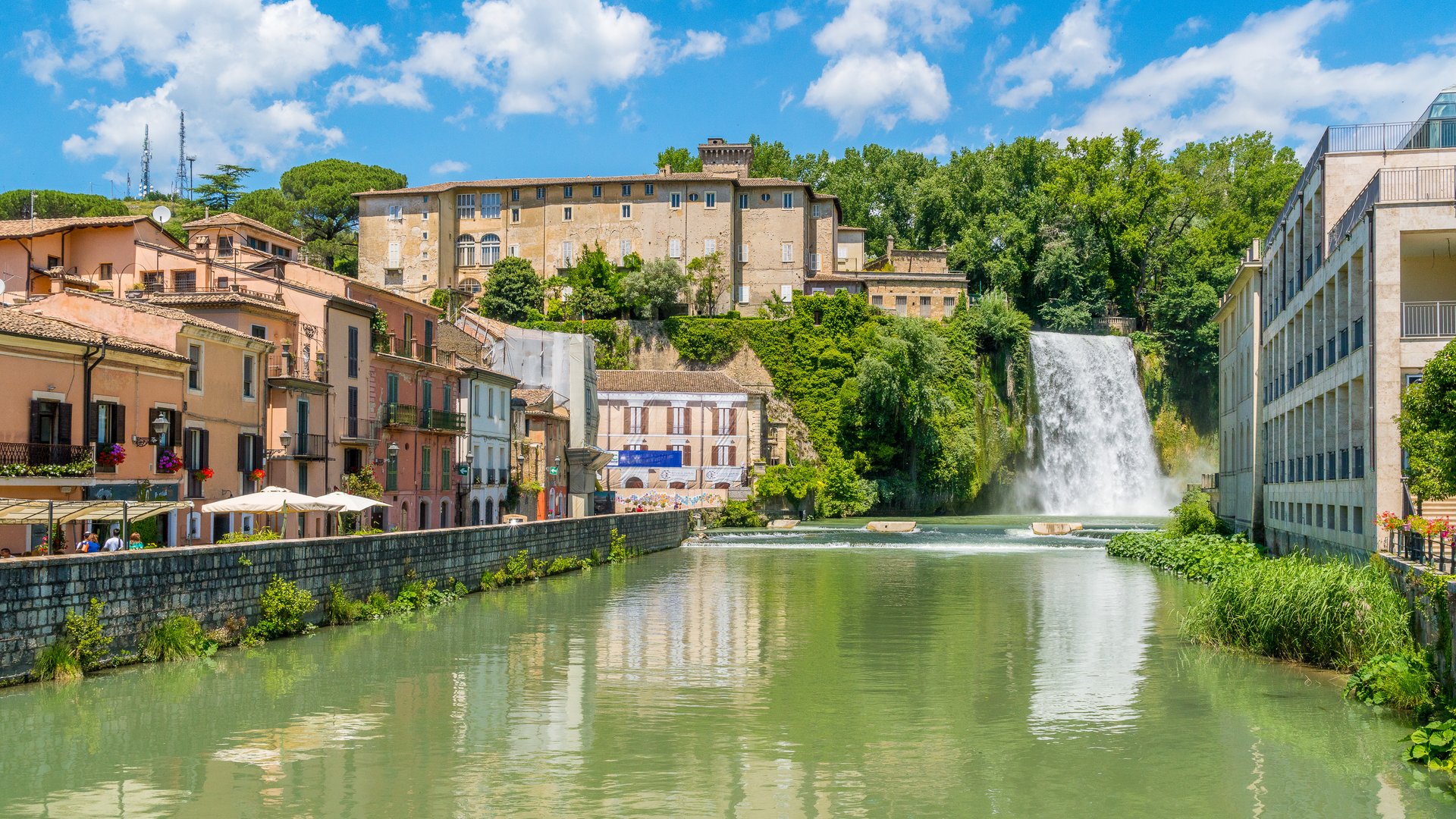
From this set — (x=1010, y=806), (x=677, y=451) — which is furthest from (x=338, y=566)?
(x=677, y=451)

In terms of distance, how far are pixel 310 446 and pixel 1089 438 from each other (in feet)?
169

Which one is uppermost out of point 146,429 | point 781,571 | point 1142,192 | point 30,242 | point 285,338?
point 1142,192

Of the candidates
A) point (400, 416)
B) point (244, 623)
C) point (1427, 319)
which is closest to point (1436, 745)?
point (1427, 319)

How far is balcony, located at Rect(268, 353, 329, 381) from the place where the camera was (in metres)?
34.8

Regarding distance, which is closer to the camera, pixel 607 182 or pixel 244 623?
A: pixel 244 623

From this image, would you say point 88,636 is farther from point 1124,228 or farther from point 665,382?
point 1124,228

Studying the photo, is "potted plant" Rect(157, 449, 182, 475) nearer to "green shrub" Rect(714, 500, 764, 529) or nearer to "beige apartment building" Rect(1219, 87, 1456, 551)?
"beige apartment building" Rect(1219, 87, 1456, 551)

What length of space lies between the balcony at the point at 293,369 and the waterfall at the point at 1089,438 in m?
49.1

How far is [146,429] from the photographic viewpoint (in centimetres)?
2777

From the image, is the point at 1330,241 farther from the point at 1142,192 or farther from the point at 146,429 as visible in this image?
the point at 1142,192

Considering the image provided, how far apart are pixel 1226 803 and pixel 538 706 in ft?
27.5

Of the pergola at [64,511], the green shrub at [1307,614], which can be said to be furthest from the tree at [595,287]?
the green shrub at [1307,614]

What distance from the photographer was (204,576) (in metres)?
20.0

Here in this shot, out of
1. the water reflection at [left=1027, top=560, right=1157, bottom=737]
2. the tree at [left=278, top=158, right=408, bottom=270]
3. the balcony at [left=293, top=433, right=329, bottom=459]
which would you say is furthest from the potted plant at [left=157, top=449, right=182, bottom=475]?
the tree at [left=278, top=158, right=408, bottom=270]
